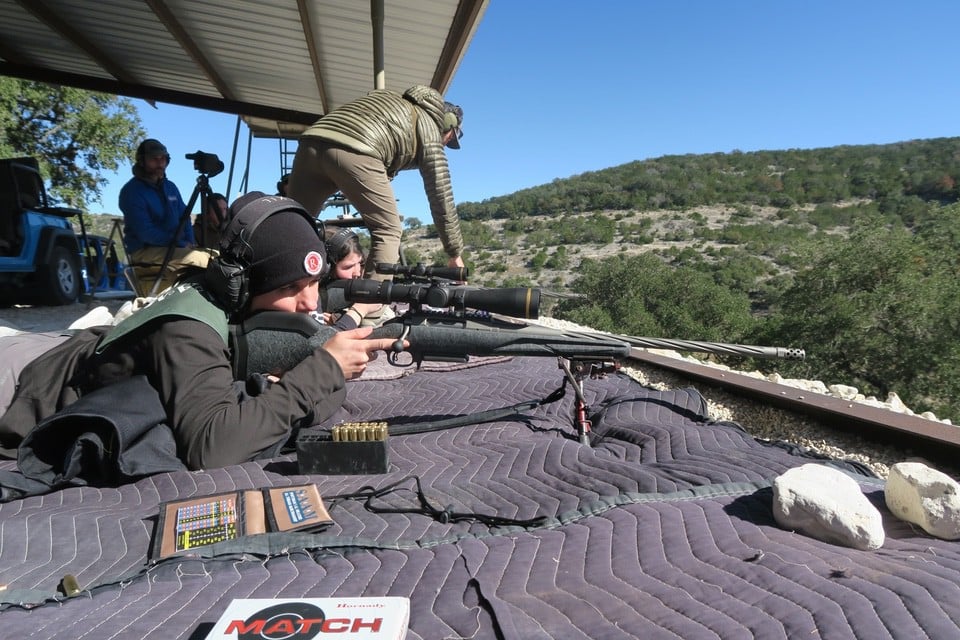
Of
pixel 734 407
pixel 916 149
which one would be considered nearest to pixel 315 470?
pixel 734 407

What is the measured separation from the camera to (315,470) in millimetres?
2457

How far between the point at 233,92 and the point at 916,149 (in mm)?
79755

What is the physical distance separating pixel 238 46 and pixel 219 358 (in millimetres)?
6371

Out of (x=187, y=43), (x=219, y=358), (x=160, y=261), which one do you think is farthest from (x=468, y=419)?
(x=187, y=43)

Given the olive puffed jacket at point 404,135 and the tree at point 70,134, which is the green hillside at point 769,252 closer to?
the olive puffed jacket at point 404,135

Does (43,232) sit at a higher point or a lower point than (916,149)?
lower

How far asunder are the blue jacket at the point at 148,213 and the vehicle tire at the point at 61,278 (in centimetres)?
416

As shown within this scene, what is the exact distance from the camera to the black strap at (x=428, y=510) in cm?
192

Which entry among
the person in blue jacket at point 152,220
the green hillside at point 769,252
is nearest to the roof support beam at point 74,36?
the person in blue jacket at point 152,220

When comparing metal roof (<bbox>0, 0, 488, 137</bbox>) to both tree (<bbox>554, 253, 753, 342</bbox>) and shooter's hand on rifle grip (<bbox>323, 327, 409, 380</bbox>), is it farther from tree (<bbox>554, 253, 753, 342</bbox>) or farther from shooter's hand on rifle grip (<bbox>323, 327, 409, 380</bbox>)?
tree (<bbox>554, 253, 753, 342</bbox>)

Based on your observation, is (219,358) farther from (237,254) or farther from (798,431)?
(798,431)

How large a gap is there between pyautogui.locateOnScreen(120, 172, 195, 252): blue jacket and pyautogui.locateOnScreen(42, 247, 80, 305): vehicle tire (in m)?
4.16

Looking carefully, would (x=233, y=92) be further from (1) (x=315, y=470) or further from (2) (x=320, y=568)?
Result: (2) (x=320, y=568)

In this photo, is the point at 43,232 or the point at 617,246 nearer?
the point at 43,232
